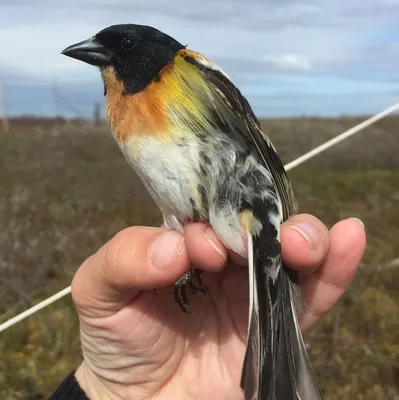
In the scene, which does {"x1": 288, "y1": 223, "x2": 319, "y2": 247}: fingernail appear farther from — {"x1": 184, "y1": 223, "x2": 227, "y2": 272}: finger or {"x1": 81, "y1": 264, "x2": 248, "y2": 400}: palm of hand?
{"x1": 81, "y1": 264, "x2": 248, "y2": 400}: palm of hand

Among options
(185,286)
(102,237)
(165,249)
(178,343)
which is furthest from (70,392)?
(102,237)

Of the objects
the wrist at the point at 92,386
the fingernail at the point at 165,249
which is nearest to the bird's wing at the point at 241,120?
the fingernail at the point at 165,249

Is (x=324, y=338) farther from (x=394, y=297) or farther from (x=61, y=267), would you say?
(x=61, y=267)

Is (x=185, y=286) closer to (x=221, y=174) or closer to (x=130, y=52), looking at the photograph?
(x=221, y=174)

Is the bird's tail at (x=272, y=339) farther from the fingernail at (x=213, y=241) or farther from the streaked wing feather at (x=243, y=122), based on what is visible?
the streaked wing feather at (x=243, y=122)

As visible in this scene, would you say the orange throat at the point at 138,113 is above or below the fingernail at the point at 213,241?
above

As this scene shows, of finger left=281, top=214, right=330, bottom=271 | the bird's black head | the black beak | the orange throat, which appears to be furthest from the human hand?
the black beak

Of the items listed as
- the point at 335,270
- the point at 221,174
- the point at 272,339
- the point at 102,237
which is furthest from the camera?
the point at 102,237
